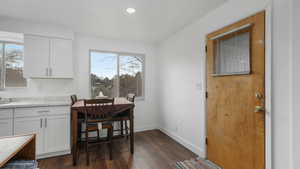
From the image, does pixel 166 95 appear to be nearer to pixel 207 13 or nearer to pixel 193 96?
pixel 193 96

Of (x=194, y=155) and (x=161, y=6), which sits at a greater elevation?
(x=161, y=6)

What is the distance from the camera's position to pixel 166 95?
3633mm

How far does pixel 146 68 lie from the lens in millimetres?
3928

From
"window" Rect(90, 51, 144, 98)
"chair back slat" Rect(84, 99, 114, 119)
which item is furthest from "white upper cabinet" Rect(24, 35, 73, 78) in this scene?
"chair back slat" Rect(84, 99, 114, 119)

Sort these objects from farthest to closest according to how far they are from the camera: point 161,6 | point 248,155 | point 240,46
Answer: point 161,6, point 240,46, point 248,155

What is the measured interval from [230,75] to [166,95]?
6.25ft

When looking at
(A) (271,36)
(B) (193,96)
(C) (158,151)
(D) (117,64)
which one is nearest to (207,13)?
(A) (271,36)

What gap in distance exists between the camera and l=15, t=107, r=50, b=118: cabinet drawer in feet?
7.57

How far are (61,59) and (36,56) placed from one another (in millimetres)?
410

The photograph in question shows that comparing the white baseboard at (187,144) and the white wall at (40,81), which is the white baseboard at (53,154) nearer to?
the white wall at (40,81)

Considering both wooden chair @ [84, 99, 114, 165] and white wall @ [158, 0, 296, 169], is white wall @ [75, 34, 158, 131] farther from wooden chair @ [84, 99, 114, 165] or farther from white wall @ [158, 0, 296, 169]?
wooden chair @ [84, 99, 114, 165]

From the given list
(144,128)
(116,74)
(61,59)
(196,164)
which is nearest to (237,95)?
(196,164)

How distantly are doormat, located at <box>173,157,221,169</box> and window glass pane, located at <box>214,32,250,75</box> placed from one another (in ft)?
4.75

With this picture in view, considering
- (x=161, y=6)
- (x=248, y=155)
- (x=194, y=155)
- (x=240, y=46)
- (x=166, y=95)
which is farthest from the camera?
(x=166, y=95)
